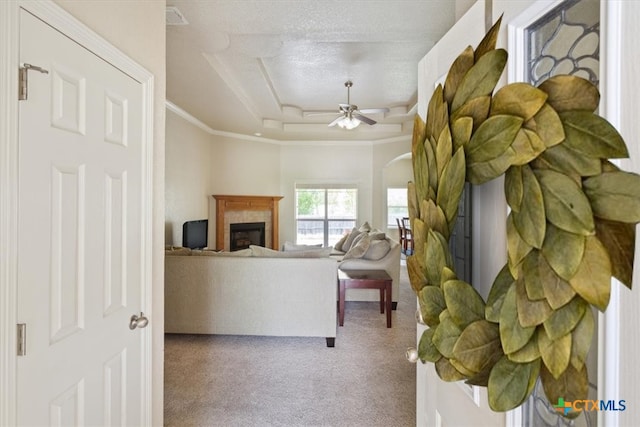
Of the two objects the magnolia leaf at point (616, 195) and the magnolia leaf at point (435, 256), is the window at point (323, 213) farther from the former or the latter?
the magnolia leaf at point (616, 195)

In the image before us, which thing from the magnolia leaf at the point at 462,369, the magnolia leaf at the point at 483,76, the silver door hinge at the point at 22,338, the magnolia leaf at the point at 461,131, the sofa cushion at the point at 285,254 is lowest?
the sofa cushion at the point at 285,254

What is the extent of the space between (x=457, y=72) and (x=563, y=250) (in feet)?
1.47

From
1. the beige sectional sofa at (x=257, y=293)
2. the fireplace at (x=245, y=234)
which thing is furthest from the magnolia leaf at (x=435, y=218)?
the fireplace at (x=245, y=234)

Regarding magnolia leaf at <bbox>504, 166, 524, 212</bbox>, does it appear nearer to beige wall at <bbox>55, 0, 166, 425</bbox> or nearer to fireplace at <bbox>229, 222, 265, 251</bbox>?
beige wall at <bbox>55, 0, 166, 425</bbox>

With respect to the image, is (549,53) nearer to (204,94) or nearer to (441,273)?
(441,273)

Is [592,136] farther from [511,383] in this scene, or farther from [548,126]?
[511,383]

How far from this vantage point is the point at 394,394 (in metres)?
2.46

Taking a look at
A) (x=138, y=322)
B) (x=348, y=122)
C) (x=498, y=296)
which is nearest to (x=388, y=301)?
(x=348, y=122)

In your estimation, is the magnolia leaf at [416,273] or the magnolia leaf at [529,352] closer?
the magnolia leaf at [529,352]

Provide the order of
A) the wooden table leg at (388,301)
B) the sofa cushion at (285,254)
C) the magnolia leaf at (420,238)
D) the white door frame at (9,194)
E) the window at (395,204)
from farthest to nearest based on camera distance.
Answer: the window at (395,204)
the wooden table leg at (388,301)
the sofa cushion at (285,254)
the white door frame at (9,194)
the magnolia leaf at (420,238)

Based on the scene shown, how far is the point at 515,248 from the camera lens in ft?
1.83

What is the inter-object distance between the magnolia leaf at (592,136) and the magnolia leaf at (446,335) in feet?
1.28

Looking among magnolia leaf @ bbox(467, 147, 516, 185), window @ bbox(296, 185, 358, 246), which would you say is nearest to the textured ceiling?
window @ bbox(296, 185, 358, 246)

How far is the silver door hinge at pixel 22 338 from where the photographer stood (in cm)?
98
